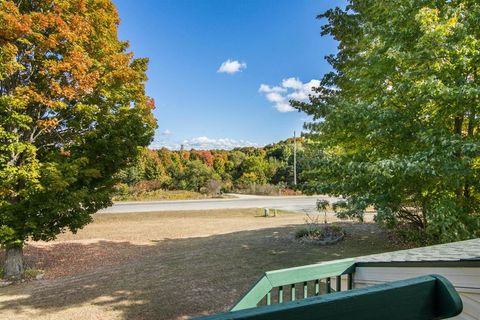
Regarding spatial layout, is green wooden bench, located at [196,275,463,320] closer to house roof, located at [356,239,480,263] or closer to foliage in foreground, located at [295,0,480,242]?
house roof, located at [356,239,480,263]

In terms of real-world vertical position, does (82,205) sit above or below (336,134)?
below

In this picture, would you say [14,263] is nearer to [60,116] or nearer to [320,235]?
[60,116]

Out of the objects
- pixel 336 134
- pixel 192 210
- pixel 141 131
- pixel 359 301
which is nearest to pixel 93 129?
pixel 141 131

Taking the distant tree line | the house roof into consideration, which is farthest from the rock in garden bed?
the distant tree line

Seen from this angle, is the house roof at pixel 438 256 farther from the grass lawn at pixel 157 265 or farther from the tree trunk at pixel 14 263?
the tree trunk at pixel 14 263

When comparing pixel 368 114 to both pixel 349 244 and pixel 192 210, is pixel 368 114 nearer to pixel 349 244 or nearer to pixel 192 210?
pixel 349 244

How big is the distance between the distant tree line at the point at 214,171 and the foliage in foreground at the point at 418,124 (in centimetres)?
2214

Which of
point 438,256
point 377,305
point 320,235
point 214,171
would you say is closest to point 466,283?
point 438,256

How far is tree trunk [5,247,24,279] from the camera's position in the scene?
7.61 m

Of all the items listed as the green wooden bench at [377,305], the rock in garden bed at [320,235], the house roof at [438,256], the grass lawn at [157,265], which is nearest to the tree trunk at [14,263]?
the grass lawn at [157,265]

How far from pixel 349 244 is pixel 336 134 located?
4.12 meters

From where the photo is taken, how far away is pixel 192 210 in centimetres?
1914

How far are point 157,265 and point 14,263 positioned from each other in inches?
141

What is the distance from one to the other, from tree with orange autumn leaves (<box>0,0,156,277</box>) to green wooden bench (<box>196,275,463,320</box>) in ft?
24.2
